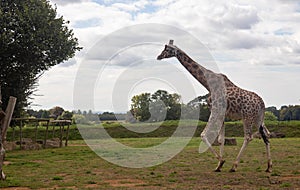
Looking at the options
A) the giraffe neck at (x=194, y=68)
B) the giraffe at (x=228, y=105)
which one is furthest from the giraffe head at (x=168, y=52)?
the giraffe neck at (x=194, y=68)

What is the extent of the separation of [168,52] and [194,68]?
1.00 m

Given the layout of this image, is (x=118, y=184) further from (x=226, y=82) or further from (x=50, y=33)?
(x=50, y=33)

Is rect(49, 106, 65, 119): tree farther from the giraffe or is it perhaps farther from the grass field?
the giraffe

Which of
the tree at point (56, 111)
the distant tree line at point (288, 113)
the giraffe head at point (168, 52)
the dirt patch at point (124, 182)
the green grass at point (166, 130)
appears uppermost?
the distant tree line at point (288, 113)

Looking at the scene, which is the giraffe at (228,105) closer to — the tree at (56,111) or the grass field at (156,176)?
the grass field at (156,176)

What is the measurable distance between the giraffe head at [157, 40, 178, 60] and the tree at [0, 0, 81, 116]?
Result: 35.0 ft

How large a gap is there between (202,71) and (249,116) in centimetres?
213

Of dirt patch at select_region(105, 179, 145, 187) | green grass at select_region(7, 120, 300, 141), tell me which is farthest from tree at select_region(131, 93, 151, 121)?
green grass at select_region(7, 120, 300, 141)

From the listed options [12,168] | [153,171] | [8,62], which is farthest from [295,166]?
[8,62]

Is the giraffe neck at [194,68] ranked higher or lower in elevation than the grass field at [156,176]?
higher

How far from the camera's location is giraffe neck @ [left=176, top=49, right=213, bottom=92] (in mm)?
13840

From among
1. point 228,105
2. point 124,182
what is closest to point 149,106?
point 228,105

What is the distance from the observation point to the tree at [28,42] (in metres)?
22.5

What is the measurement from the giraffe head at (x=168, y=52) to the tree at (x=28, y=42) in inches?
420
